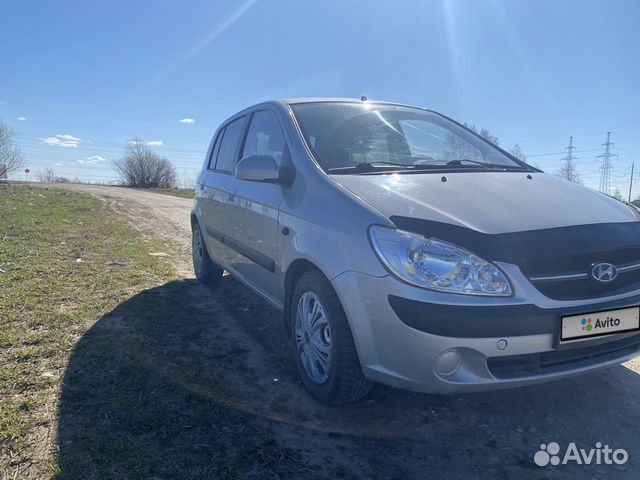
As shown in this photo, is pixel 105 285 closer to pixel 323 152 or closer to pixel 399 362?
pixel 323 152

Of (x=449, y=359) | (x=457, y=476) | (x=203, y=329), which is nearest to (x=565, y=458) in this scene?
(x=457, y=476)

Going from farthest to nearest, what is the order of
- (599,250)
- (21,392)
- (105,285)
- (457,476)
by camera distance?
(105,285) < (21,392) < (599,250) < (457,476)

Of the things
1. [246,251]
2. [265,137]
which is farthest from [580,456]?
[265,137]

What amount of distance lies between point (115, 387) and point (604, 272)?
268 centimetres

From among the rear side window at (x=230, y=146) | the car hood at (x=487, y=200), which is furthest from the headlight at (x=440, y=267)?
the rear side window at (x=230, y=146)

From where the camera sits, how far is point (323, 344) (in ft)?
8.86

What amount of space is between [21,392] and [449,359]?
238 cm

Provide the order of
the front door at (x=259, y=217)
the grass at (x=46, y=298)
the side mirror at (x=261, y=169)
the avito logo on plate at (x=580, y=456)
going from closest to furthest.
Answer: the avito logo on plate at (x=580, y=456) < the grass at (x=46, y=298) < the side mirror at (x=261, y=169) < the front door at (x=259, y=217)

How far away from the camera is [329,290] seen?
8.40ft

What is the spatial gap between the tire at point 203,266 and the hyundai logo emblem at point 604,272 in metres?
3.82

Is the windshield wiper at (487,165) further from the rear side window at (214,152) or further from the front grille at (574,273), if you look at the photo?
the rear side window at (214,152)

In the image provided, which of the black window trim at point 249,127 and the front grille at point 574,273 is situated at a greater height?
the black window trim at point 249,127

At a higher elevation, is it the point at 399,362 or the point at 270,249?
the point at 270,249

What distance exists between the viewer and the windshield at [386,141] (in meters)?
3.15
